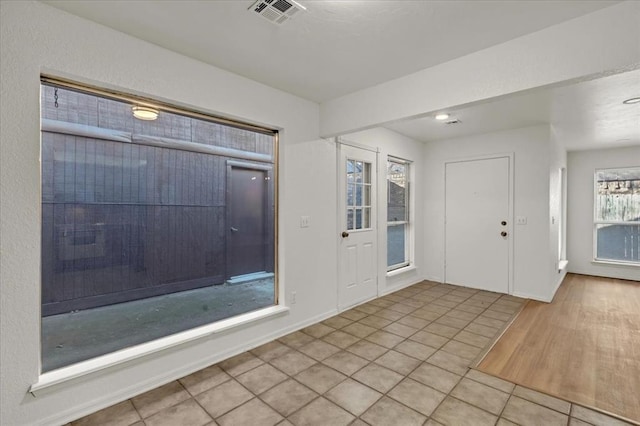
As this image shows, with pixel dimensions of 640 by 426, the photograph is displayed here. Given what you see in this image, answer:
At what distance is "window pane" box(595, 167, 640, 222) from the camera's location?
18.0 feet

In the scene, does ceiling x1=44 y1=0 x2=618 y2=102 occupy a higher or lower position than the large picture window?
higher

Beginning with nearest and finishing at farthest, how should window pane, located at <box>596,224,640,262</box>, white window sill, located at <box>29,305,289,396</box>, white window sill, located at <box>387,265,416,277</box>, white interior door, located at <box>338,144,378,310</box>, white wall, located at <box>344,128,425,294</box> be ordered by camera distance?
1. white window sill, located at <box>29,305,289,396</box>
2. white interior door, located at <box>338,144,378,310</box>
3. white wall, located at <box>344,128,425,294</box>
4. white window sill, located at <box>387,265,416,277</box>
5. window pane, located at <box>596,224,640,262</box>

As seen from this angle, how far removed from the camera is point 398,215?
5008mm

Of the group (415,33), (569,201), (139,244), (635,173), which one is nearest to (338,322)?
(139,244)

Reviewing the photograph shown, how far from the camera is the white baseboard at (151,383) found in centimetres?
185

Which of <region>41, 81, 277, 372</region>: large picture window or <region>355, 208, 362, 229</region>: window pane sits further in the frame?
<region>355, 208, 362, 229</region>: window pane

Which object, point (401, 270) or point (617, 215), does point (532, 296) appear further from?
point (617, 215)

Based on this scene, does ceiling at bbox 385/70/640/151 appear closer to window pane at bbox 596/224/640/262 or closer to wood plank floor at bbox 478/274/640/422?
window pane at bbox 596/224/640/262

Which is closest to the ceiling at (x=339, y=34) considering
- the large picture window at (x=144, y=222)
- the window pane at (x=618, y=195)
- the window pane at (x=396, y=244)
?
the large picture window at (x=144, y=222)

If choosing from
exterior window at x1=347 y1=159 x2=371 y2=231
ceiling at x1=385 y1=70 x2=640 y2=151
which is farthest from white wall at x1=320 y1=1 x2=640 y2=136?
exterior window at x1=347 y1=159 x2=371 y2=231

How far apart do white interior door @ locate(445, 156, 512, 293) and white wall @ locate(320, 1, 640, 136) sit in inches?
109

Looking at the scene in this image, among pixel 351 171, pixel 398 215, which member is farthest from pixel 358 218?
pixel 398 215

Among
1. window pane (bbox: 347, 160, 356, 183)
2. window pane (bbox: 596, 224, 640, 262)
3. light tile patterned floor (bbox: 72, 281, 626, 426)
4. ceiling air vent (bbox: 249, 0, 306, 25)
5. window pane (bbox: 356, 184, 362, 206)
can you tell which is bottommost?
light tile patterned floor (bbox: 72, 281, 626, 426)

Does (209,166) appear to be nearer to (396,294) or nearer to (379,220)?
(379,220)
